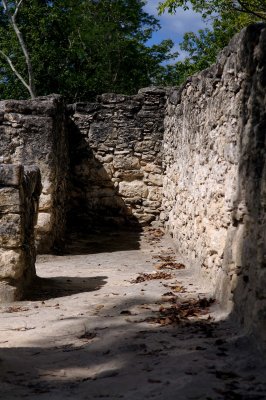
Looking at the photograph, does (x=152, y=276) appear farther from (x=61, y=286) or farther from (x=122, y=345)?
(x=122, y=345)

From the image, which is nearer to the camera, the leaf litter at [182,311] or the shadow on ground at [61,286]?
the leaf litter at [182,311]

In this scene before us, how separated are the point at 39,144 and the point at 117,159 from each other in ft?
7.43

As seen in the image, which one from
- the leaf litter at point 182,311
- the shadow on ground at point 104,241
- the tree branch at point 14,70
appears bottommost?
the leaf litter at point 182,311

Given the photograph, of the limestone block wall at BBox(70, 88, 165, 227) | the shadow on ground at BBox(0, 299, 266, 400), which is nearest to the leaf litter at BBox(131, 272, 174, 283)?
the shadow on ground at BBox(0, 299, 266, 400)

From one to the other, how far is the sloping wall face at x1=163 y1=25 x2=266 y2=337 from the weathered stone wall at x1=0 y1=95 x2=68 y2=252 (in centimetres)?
203

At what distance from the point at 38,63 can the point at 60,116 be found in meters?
10.7

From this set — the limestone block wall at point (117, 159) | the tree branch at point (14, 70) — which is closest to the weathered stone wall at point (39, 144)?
the limestone block wall at point (117, 159)

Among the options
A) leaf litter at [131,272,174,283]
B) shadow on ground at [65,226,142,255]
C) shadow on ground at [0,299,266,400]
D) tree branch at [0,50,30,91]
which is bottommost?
shadow on ground at [0,299,266,400]

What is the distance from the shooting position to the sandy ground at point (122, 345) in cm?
292

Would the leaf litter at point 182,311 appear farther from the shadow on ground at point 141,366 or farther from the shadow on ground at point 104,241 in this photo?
the shadow on ground at point 104,241

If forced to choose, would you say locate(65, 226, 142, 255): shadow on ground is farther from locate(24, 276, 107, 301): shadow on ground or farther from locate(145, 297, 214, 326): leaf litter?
locate(145, 297, 214, 326): leaf litter

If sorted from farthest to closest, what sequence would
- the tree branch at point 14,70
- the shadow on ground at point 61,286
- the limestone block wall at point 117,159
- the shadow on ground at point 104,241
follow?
1. the tree branch at point 14,70
2. the limestone block wall at point 117,159
3. the shadow on ground at point 104,241
4. the shadow on ground at point 61,286

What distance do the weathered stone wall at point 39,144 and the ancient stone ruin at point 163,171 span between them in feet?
0.05

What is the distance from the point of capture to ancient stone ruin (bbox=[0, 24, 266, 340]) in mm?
4082
